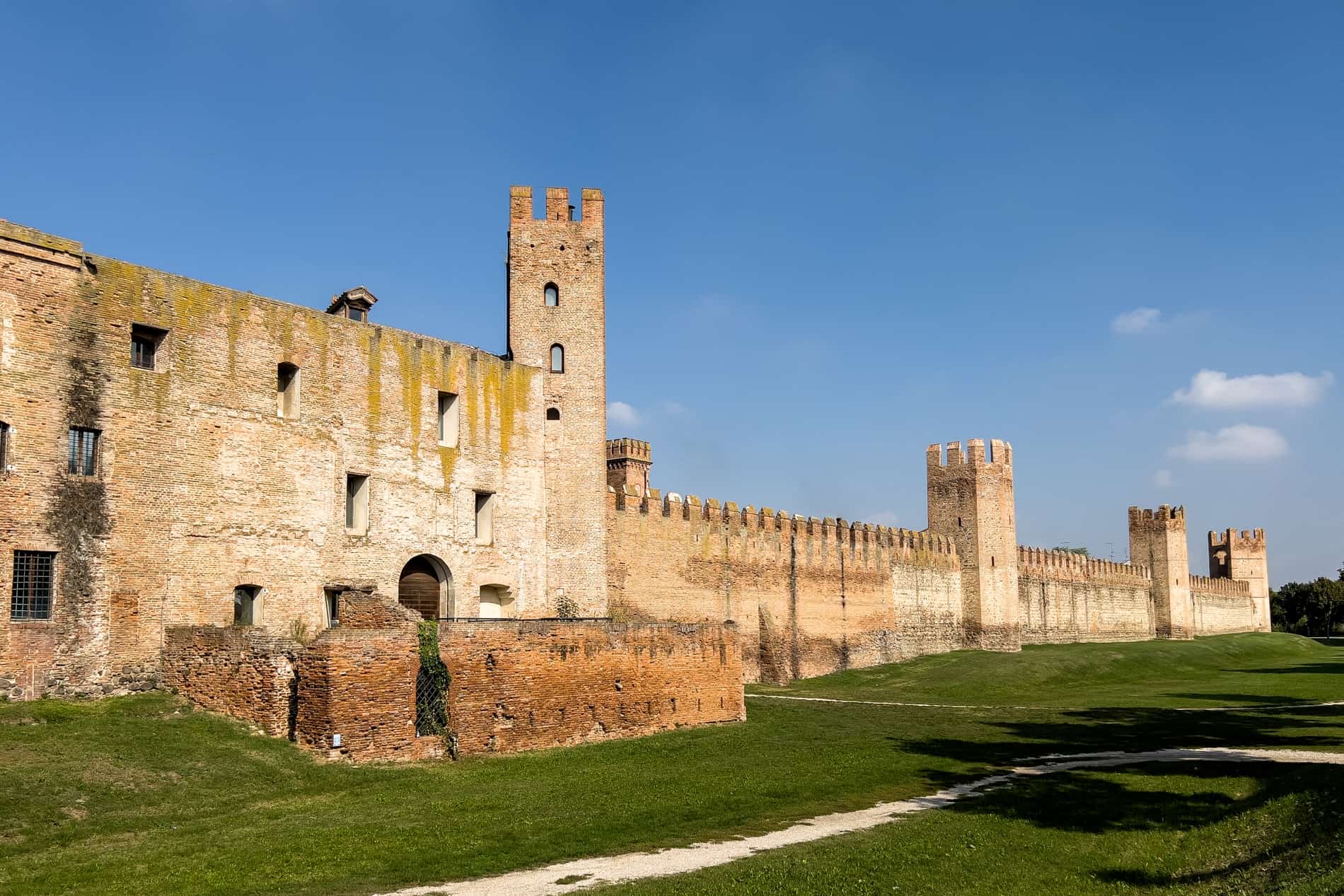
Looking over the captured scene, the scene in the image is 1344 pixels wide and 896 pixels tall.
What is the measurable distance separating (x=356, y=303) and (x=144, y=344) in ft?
20.5

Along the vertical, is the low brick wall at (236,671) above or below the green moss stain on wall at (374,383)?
below

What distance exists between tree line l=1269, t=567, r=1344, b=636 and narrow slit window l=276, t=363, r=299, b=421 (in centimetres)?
9668

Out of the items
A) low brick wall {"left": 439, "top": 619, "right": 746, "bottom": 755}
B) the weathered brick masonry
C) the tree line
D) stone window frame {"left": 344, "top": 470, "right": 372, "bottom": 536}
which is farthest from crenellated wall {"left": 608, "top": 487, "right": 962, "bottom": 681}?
the tree line

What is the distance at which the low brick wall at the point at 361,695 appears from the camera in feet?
62.7

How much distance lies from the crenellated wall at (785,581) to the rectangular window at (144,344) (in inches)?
605

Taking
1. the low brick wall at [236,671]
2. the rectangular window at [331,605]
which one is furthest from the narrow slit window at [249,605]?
the low brick wall at [236,671]

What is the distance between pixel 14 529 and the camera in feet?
65.9

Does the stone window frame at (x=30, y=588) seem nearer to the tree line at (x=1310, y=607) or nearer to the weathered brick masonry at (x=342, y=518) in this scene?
the weathered brick masonry at (x=342, y=518)

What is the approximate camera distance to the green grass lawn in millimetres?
13025

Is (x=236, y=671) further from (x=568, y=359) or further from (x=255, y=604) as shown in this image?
(x=568, y=359)

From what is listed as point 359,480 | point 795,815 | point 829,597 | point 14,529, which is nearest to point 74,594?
point 14,529

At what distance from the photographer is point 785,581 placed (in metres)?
42.5

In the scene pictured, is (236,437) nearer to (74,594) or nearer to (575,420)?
(74,594)

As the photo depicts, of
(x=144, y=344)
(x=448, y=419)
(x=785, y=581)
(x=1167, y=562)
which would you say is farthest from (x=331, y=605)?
(x=1167, y=562)
